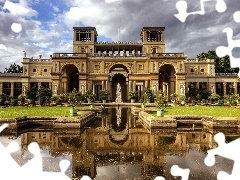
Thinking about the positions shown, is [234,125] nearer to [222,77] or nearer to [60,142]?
[60,142]

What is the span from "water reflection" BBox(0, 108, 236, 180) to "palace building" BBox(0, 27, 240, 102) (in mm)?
33765

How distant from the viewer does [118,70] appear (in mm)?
58219

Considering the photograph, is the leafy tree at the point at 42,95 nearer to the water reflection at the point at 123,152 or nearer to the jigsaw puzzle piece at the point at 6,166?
the water reflection at the point at 123,152

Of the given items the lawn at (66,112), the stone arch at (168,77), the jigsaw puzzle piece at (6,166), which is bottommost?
the jigsaw puzzle piece at (6,166)

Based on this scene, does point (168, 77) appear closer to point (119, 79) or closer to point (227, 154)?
point (119, 79)

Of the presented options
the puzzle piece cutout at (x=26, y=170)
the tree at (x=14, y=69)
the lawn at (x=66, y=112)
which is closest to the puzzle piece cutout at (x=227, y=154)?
the puzzle piece cutout at (x=26, y=170)

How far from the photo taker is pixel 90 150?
1016 cm

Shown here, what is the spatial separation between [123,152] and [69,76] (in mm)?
44335

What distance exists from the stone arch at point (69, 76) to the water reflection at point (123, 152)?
35.1 meters

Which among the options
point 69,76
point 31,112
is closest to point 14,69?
point 69,76

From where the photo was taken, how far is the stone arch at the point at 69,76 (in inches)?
1953

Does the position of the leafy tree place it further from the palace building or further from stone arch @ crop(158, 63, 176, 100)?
stone arch @ crop(158, 63, 176, 100)

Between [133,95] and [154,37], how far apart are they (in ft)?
64.2

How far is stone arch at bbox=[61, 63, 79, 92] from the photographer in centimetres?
4960
